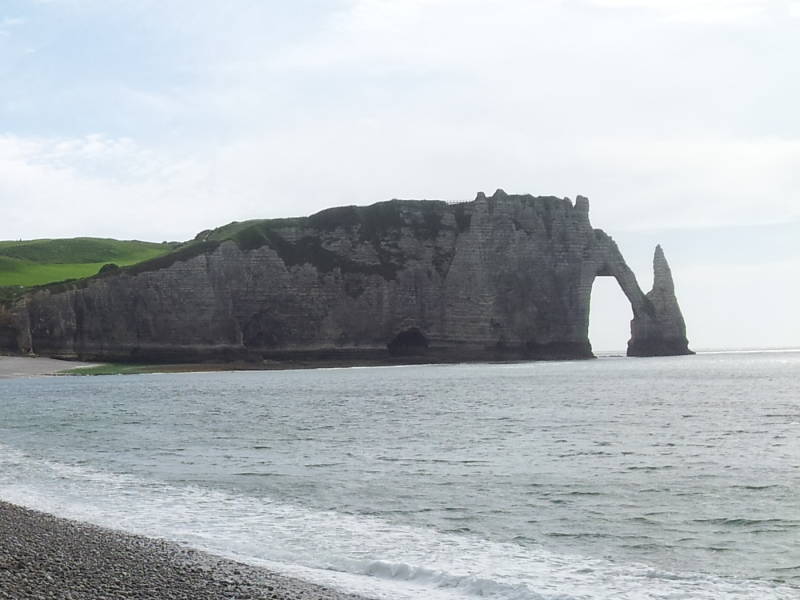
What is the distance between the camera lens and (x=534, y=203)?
12362 cm

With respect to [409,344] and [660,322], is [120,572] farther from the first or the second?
[660,322]

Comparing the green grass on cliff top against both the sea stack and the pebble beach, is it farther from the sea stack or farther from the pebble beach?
the pebble beach

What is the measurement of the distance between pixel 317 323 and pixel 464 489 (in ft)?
302

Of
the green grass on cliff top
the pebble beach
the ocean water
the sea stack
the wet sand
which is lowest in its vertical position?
the wet sand

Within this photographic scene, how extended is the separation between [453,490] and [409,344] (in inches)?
3861

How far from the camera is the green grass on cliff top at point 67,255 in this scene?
131 m

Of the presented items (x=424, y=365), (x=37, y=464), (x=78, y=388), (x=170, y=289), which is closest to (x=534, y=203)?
(x=424, y=365)

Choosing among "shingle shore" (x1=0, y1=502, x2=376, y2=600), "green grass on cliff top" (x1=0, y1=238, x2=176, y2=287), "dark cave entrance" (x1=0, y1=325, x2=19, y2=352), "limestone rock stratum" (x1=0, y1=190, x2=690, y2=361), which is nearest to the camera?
"shingle shore" (x1=0, y1=502, x2=376, y2=600)

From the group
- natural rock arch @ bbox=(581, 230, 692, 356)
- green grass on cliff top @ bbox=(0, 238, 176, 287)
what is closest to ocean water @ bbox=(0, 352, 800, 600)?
natural rock arch @ bbox=(581, 230, 692, 356)

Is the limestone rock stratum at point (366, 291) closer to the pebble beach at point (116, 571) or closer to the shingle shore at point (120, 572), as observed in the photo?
the pebble beach at point (116, 571)

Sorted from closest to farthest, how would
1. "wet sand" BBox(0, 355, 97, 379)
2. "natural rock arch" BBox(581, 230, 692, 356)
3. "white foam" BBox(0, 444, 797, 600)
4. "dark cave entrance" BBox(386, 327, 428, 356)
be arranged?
"white foam" BBox(0, 444, 797, 600)
"wet sand" BBox(0, 355, 97, 379)
"dark cave entrance" BBox(386, 327, 428, 356)
"natural rock arch" BBox(581, 230, 692, 356)

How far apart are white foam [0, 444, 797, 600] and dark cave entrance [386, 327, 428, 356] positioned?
96.9 metres

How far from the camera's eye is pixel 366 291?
117 m

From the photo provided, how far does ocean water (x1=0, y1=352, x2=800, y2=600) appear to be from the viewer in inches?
574
